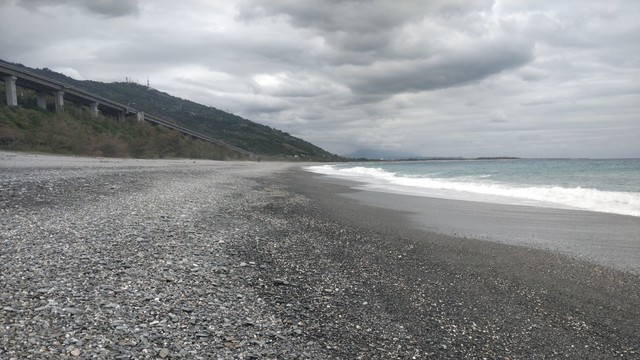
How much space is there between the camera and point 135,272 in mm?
5695

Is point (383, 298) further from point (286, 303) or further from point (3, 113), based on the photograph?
point (3, 113)

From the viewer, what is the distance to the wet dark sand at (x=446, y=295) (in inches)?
183

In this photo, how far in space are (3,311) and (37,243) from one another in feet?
9.19

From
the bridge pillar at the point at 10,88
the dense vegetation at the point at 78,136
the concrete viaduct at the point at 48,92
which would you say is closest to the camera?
the dense vegetation at the point at 78,136

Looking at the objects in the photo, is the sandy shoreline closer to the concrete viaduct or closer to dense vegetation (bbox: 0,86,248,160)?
dense vegetation (bbox: 0,86,248,160)

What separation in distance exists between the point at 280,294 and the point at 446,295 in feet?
9.14

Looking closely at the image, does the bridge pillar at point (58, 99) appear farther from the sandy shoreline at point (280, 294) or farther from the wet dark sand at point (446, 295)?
the wet dark sand at point (446, 295)

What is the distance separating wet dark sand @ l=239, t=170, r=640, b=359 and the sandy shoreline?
0.03 m

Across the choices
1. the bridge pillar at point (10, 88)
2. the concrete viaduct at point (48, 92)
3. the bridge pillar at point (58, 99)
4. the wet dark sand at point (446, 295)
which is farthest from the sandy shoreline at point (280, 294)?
the bridge pillar at point (58, 99)

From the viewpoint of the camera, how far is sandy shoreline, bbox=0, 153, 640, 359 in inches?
164

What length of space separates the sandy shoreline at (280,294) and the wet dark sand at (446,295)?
3cm

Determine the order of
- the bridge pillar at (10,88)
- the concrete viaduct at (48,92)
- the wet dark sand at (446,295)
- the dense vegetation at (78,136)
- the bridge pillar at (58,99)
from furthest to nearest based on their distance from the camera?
the bridge pillar at (58,99) < the concrete viaduct at (48,92) < the bridge pillar at (10,88) < the dense vegetation at (78,136) < the wet dark sand at (446,295)

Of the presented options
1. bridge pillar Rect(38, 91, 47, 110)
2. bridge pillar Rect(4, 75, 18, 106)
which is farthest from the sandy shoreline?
bridge pillar Rect(38, 91, 47, 110)

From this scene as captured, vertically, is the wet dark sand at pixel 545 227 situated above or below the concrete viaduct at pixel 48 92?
below
